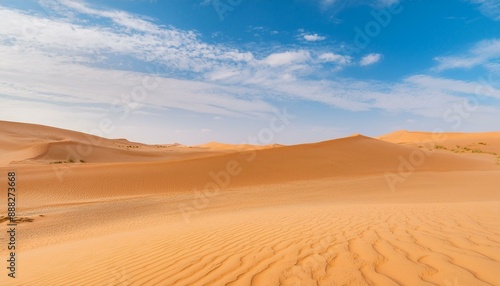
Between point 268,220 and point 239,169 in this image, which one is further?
Result: point 239,169

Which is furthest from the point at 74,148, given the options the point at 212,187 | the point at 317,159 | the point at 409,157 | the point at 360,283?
the point at 360,283

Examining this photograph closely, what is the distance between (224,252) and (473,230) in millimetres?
4080

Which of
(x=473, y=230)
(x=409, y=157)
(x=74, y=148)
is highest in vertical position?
(x=74, y=148)

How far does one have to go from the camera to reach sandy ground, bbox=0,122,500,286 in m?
3.57

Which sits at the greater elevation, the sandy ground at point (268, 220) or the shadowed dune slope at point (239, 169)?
the shadowed dune slope at point (239, 169)

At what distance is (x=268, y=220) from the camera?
24.9 feet

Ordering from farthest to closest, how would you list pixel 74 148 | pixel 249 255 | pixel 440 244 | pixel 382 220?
1. pixel 74 148
2. pixel 382 220
3. pixel 249 255
4. pixel 440 244

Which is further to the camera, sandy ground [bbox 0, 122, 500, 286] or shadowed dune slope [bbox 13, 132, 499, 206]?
shadowed dune slope [bbox 13, 132, 499, 206]

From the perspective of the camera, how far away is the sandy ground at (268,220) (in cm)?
357

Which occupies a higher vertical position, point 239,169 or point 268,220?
point 239,169

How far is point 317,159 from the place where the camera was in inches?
920

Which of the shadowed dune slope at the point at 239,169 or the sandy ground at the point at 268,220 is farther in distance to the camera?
the shadowed dune slope at the point at 239,169

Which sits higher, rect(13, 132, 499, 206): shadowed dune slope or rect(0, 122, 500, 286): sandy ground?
rect(13, 132, 499, 206): shadowed dune slope

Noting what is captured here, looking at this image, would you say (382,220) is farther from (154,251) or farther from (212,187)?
(212,187)
